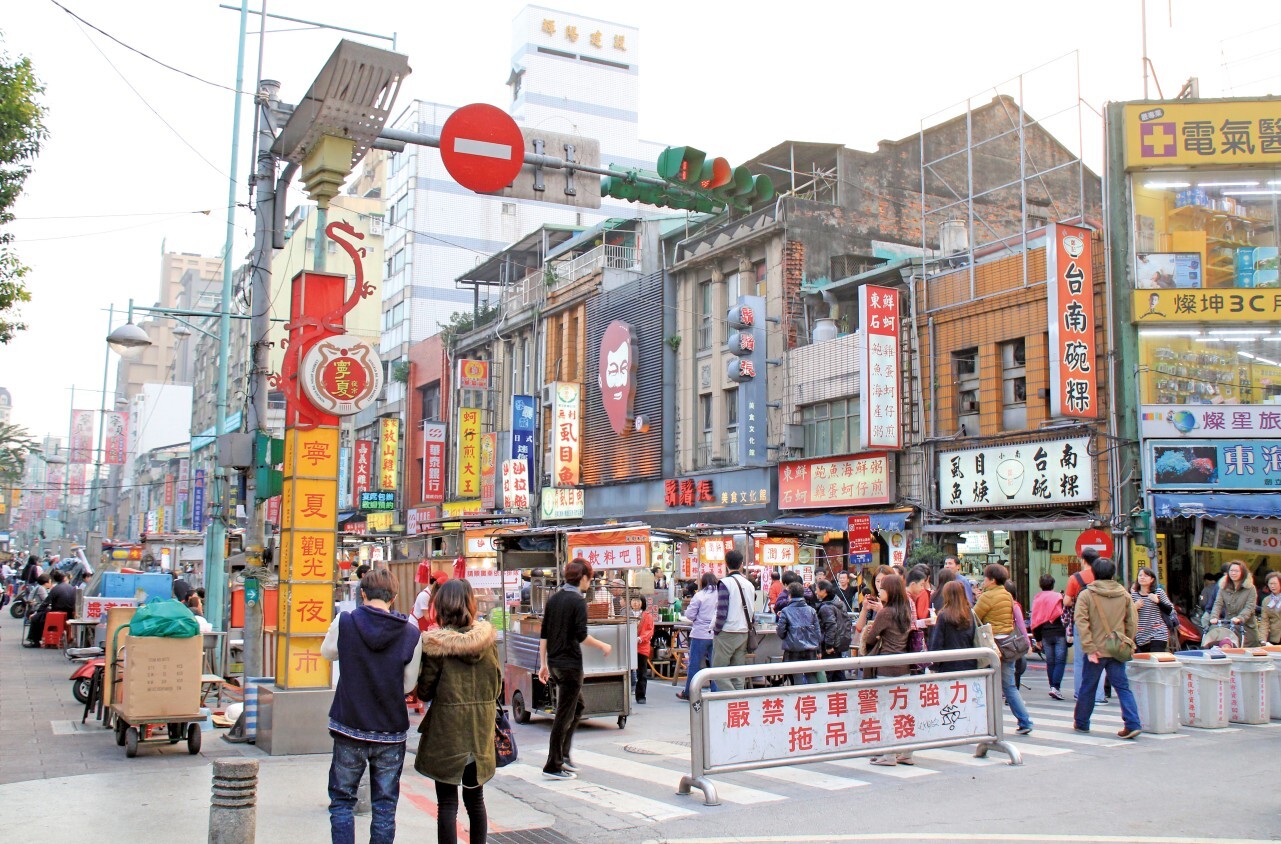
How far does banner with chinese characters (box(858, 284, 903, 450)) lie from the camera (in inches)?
1004

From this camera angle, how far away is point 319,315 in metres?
11.1

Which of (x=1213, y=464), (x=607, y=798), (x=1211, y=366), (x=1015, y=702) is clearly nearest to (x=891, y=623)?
(x=1015, y=702)

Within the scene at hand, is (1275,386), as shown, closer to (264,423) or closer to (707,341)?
(707,341)

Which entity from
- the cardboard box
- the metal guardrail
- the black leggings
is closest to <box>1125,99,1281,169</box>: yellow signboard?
the metal guardrail

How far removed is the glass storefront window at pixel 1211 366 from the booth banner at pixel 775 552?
755 cm

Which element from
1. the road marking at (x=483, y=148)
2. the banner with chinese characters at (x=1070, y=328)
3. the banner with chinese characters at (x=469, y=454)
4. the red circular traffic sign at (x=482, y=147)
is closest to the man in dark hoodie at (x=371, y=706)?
the red circular traffic sign at (x=482, y=147)

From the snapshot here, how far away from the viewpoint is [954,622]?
1046cm

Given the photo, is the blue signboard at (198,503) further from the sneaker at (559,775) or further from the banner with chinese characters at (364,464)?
the sneaker at (559,775)

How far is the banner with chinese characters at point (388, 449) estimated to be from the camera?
54312 millimetres

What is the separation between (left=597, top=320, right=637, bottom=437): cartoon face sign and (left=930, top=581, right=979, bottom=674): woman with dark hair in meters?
25.1

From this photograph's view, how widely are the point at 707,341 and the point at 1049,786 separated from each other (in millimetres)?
25253

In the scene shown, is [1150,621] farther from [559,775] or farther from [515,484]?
[515,484]

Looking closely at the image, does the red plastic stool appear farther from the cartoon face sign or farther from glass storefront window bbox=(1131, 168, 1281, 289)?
glass storefront window bbox=(1131, 168, 1281, 289)

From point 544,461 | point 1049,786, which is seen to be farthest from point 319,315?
point 544,461
